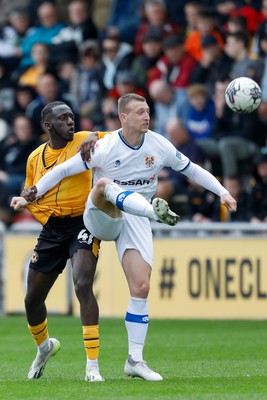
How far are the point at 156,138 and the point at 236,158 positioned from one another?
805 cm

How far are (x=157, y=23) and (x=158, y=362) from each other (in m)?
10.3

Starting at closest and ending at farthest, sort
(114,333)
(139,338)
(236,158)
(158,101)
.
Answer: (139,338) → (114,333) → (236,158) → (158,101)

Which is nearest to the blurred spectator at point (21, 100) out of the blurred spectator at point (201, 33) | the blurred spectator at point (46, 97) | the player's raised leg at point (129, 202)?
the blurred spectator at point (46, 97)

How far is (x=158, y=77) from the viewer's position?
20062 millimetres

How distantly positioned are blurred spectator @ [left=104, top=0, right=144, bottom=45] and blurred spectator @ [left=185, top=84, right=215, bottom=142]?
3.04 meters

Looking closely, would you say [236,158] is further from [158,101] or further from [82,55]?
[82,55]

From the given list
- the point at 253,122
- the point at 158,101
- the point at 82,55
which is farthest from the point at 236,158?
the point at 82,55

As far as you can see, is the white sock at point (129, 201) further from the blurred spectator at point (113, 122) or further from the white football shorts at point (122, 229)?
the blurred spectator at point (113, 122)

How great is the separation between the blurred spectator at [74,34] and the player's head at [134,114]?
494 inches

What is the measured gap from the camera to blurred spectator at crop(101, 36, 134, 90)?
68.6ft

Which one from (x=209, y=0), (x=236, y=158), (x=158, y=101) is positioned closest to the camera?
(x=236, y=158)

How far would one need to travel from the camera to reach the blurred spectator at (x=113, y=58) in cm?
2092

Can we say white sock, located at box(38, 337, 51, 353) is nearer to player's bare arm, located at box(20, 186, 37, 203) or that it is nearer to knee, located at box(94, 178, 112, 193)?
player's bare arm, located at box(20, 186, 37, 203)

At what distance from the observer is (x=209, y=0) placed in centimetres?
2073
